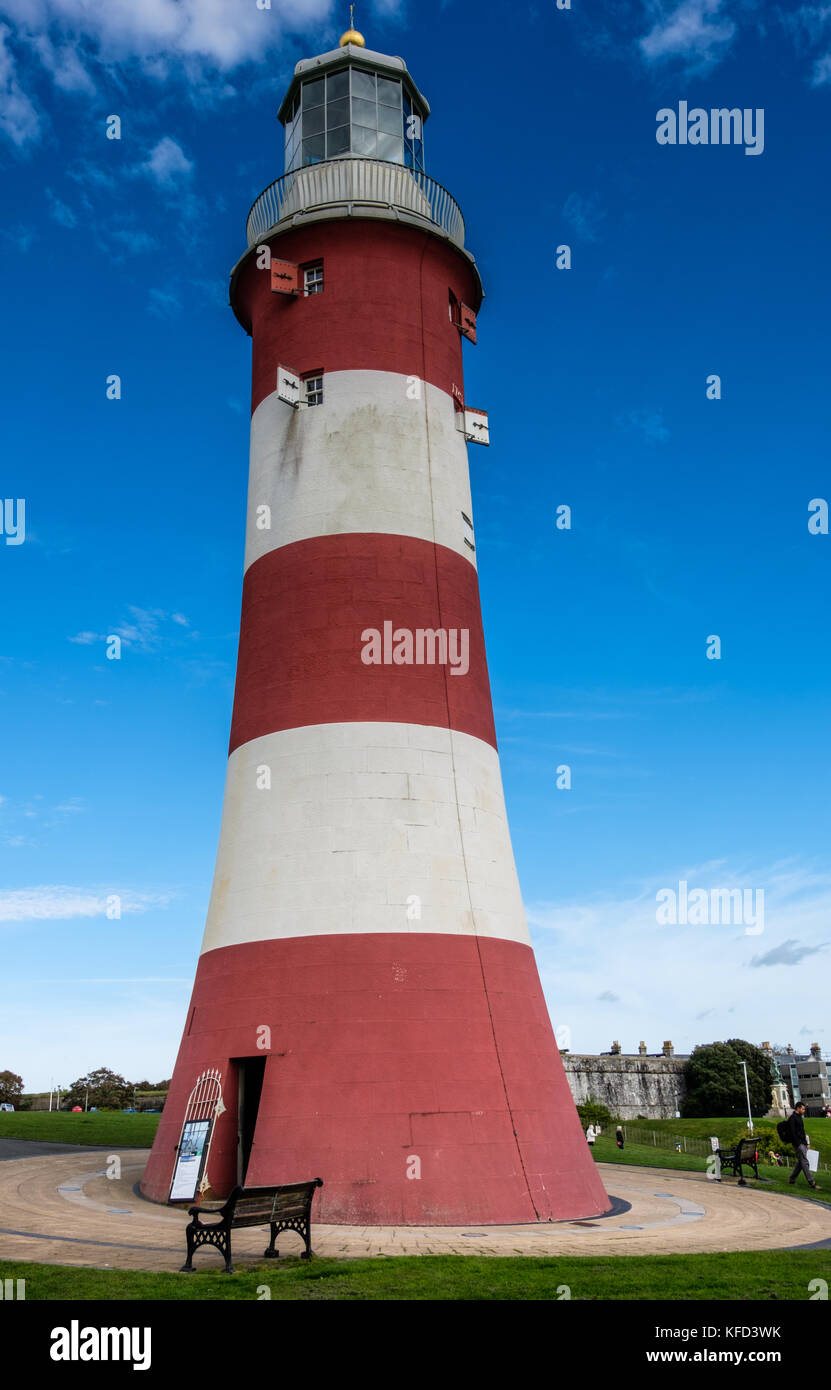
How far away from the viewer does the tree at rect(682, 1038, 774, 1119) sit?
6850cm

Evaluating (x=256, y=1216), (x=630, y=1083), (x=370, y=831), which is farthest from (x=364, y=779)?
(x=630, y=1083)

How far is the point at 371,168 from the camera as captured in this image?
21.3 metres

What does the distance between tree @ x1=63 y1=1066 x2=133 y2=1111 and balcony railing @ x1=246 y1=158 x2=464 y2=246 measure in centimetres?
4713

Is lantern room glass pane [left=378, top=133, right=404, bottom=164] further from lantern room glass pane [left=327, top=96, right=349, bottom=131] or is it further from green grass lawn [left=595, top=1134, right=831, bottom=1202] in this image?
green grass lawn [left=595, top=1134, right=831, bottom=1202]

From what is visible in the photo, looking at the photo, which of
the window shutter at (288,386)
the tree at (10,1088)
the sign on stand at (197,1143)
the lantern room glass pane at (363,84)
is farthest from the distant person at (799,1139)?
the tree at (10,1088)

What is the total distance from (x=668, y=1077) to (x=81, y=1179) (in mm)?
57594

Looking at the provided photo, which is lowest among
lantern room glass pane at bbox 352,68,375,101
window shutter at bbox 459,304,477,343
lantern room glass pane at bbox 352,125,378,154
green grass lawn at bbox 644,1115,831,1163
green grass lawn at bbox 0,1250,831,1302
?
green grass lawn at bbox 644,1115,831,1163

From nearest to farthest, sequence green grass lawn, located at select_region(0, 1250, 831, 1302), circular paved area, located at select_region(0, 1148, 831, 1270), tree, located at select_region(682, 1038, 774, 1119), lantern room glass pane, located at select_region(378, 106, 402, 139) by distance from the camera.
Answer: green grass lawn, located at select_region(0, 1250, 831, 1302)
circular paved area, located at select_region(0, 1148, 831, 1270)
lantern room glass pane, located at select_region(378, 106, 402, 139)
tree, located at select_region(682, 1038, 774, 1119)

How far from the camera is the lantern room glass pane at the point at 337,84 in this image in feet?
73.5

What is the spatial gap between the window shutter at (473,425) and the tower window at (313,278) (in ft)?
12.2

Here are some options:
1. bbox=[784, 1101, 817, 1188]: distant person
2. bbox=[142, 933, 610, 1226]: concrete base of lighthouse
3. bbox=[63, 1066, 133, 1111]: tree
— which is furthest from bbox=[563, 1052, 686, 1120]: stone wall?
bbox=[142, 933, 610, 1226]: concrete base of lighthouse

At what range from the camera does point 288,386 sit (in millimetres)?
19859
